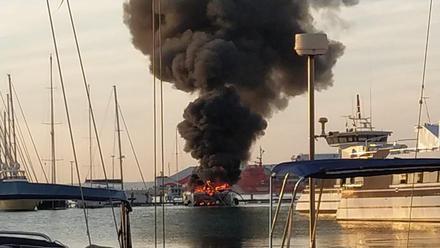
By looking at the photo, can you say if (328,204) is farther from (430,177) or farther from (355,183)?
(430,177)

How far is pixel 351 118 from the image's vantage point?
260ft

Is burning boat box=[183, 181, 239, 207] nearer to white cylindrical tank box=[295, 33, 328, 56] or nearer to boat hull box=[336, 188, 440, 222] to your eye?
boat hull box=[336, 188, 440, 222]

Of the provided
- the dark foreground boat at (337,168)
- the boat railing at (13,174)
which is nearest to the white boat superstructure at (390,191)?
the boat railing at (13,174)

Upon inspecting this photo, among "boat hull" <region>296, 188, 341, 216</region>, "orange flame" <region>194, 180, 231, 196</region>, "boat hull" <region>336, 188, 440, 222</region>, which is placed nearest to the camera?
"boat hull" <region>336, 188, 440, 222</region>

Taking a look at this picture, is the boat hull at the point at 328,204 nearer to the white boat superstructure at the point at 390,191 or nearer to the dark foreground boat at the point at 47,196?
the white boat superstructure at the point at 390,191

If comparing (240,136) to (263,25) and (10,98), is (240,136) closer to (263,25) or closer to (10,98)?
(263,25)

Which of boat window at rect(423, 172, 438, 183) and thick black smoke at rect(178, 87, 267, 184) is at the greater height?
thick black smoke at rect(178, 87, 267, 184)

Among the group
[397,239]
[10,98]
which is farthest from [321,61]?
[397,239]

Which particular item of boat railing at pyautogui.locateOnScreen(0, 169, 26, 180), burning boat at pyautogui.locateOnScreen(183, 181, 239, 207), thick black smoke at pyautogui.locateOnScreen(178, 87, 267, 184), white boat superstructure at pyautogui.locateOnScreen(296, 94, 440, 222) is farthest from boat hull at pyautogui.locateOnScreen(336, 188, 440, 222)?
burning boat at pyautogui.locateOnScreen(183, 181, 239, 207)

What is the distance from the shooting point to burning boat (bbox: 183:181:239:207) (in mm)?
104094

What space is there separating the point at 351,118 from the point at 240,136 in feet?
60.4

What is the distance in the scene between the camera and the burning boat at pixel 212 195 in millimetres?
104094

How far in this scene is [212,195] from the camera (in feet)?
350

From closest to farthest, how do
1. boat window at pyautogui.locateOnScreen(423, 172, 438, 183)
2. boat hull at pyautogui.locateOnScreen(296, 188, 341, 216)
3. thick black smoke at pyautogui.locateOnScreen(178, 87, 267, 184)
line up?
boat window at pyautogui.locateOnScreen(423, 172, 438, 183) → boat hull at pyautogui.locateOnScreen(296, 188, 341, 216) → thick black smoke at pyautogui.locateOnScreen(178, 87, 267, 184)
